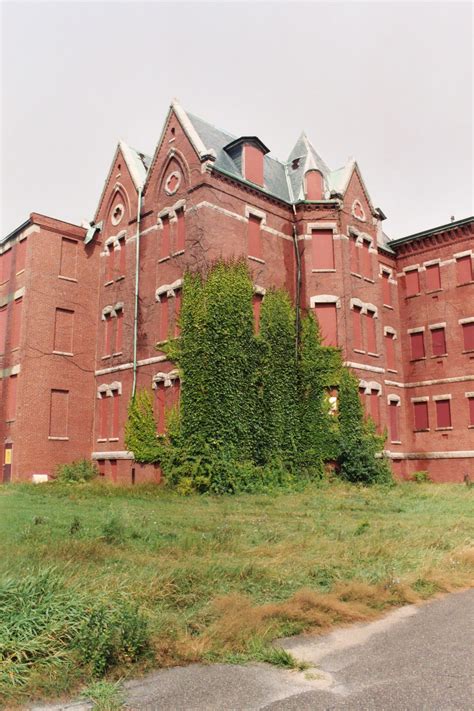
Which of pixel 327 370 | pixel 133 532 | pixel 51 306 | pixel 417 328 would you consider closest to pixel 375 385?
pixel 327 370

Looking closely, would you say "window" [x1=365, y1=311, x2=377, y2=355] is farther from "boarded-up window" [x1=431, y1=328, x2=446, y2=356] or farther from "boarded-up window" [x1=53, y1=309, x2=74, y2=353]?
"boarded-up window" [x1=53, y1=309, x2=74, y2=353]

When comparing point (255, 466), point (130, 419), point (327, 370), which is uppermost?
point (327, 370)

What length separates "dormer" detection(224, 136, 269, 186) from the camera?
94.5 feet

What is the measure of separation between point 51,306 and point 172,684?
26.6 m

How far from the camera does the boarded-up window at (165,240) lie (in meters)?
27.9

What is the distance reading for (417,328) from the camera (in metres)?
35.5

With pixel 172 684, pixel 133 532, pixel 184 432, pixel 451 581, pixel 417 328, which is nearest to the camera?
pixel 172 684

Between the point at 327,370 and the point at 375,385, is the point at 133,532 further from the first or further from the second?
the point at 375,385

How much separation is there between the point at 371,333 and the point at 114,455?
1393 centimetres

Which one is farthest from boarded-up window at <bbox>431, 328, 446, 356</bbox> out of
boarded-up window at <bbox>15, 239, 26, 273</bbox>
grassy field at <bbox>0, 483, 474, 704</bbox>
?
boarded-up window at <bbox>15, 239, 26, 273</bbox>

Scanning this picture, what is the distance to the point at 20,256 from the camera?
3122 cm

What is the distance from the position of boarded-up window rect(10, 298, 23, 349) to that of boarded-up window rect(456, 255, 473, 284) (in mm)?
23442

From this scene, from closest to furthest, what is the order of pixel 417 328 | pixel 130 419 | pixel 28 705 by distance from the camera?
pixel 28 705 < pixel 130 419 < pixel 417 328

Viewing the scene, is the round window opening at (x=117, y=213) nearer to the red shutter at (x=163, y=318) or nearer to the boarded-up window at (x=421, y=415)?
the red shutter at (x=163, y=318)
